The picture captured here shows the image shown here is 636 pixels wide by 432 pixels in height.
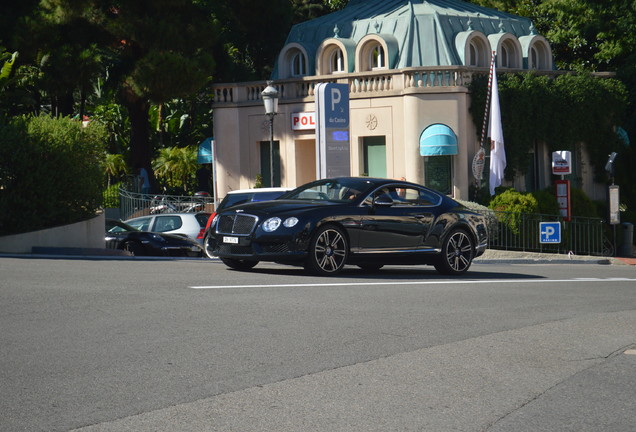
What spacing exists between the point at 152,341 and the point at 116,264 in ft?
24.0

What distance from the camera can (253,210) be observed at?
15.2 m

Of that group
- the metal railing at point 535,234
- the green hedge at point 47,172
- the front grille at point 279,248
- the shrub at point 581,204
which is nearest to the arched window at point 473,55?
the shrub at point 581,204

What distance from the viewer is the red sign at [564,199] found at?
3491cm

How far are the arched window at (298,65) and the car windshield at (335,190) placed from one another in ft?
76.1

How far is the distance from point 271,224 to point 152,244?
334 inches

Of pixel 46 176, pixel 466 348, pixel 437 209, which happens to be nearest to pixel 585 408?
pixel 466 348

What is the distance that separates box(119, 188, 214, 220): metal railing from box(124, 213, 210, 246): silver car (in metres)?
8.67

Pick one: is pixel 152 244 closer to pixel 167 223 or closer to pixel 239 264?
pixel 167 223

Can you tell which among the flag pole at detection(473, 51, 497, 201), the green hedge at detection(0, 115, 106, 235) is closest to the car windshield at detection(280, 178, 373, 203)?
the green hedge at detection(0, 115, 106, 235)

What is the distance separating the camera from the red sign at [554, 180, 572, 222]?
1374 inches

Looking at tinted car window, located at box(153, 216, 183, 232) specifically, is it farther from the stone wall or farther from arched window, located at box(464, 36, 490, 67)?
arched window, located at box(464, 36, 490, 67)

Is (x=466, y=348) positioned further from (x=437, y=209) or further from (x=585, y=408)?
(x=437, y=209)

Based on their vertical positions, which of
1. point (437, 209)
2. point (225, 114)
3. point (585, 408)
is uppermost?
point (225, 114)

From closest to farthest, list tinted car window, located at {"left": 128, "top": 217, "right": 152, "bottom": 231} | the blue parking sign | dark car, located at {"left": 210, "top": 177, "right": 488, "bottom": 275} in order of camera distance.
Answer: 1. dark car, located at {"left": 210, "top": 177, "right": 488, "bottom": 275}
2. tinted car window, located at {"left": 128, "top": 217, "right": 152, "bottom": 231}
3. the blue parking sign
